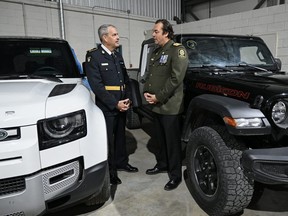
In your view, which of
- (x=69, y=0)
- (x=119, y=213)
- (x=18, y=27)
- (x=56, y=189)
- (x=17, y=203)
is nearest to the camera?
(x=17, y=203)

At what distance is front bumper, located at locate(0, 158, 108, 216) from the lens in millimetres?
1562

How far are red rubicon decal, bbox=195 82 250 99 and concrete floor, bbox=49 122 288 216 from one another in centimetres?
105

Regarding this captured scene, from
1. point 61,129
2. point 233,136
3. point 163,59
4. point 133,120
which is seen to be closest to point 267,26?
point 133,120

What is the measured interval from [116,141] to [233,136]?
1412 mm

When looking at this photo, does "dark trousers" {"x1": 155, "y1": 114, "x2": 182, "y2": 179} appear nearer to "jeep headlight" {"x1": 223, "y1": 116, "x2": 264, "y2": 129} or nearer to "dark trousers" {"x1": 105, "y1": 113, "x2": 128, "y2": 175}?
"dark trousers" {"x1": 105, "y1": 113, "x2": 128, "y2": 175}

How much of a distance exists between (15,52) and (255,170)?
275 centimetres

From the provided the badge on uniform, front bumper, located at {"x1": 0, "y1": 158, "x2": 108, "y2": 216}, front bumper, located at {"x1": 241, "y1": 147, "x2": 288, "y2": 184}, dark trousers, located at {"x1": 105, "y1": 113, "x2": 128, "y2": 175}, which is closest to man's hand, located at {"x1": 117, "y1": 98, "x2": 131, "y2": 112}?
dark trousers, located at {"x1": 105, "y1": 113, "x2": 128, "y2": 175}

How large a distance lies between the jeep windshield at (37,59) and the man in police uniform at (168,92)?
1002 millimetres

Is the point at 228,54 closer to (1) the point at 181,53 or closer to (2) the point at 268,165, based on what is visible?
(1) the point at 181,53

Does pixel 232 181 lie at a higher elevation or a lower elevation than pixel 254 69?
lower

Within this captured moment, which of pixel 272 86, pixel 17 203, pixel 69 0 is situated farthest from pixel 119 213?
pixel 69 0

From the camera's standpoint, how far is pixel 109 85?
278 centimetres

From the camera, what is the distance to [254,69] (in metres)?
3.12

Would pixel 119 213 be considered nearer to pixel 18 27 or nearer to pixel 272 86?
pixel 272 86
